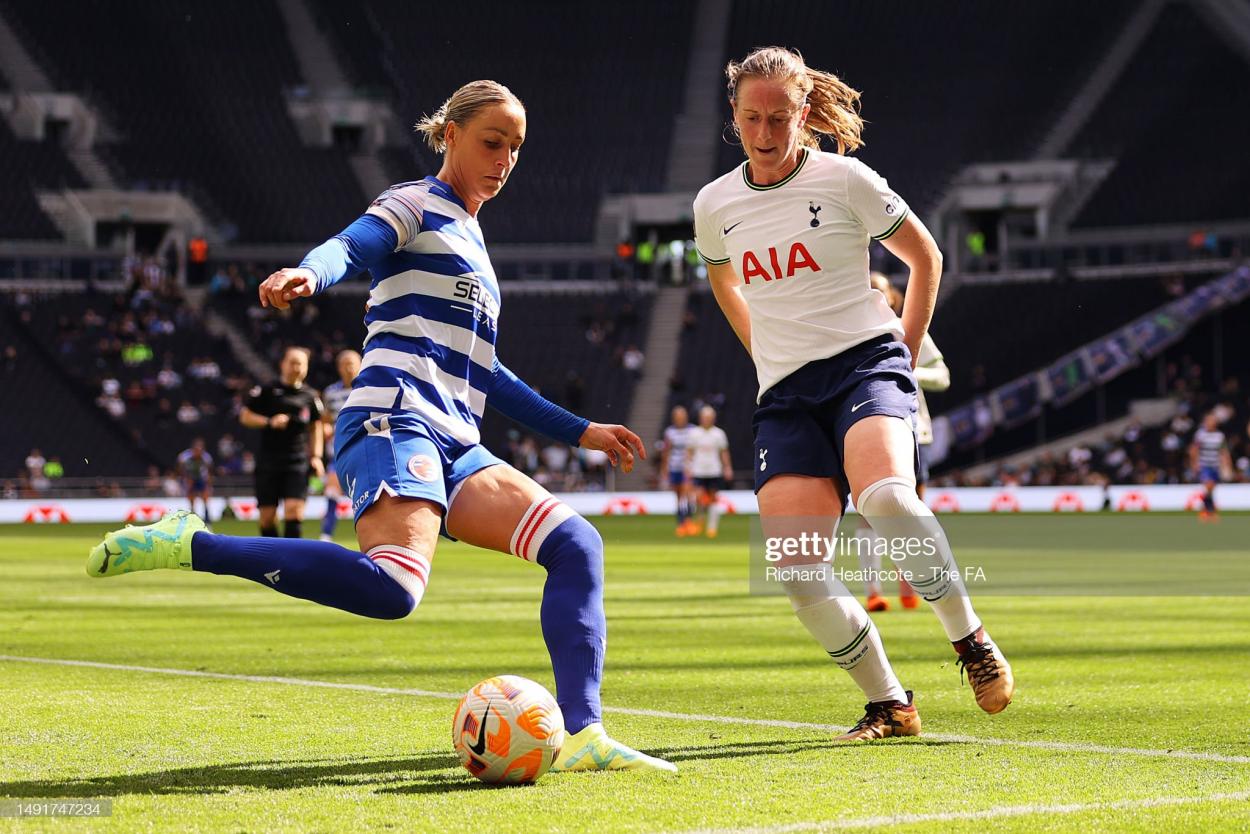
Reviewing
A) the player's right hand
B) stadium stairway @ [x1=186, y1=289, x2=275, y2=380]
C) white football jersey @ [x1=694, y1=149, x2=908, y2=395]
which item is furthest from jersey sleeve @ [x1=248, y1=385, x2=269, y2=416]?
stadium stairway @ [x1=186, y1=289, x2=275, y2=380]

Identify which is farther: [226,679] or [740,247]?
[226,679]

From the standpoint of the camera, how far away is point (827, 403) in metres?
5.48

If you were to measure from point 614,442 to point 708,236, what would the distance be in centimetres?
89

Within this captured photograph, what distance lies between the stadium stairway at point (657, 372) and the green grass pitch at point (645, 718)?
92.7 feet

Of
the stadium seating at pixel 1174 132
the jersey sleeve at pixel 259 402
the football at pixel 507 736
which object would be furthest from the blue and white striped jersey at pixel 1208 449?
the football at pixel 507 736

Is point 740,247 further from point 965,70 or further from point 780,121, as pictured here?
point 965,70

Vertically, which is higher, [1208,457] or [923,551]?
[1208,457]

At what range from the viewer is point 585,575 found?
499 centimetres

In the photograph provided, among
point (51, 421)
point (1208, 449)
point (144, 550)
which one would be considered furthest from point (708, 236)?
point (51, 421)

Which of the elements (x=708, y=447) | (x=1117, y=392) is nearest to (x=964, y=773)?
(x=708, y=447)

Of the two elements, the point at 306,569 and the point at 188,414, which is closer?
the point at 306,569

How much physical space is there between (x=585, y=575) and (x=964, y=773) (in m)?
1.24

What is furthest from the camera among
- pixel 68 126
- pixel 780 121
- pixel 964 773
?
pixel 68 126

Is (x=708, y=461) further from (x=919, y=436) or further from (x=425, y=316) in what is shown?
(x=425, y=316)
